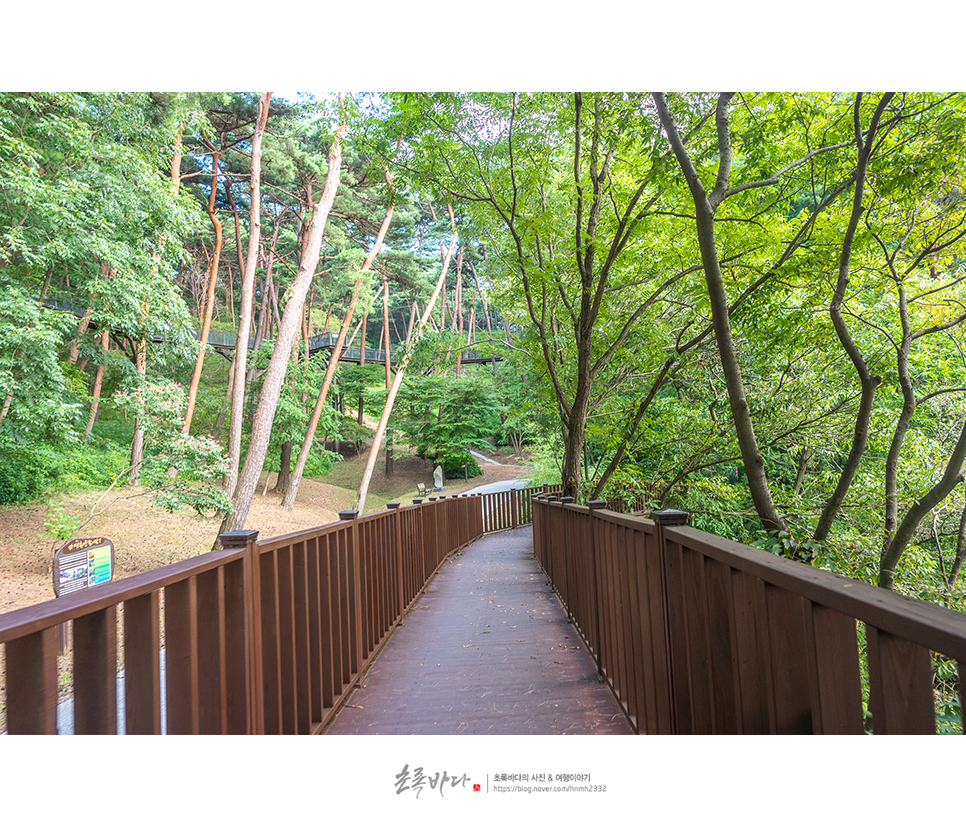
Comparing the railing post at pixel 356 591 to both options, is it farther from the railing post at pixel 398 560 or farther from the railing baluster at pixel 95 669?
the railing baluster at pixel 95 669

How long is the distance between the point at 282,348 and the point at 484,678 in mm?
8488

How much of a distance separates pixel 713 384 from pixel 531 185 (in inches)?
133

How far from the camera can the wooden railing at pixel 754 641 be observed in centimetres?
74

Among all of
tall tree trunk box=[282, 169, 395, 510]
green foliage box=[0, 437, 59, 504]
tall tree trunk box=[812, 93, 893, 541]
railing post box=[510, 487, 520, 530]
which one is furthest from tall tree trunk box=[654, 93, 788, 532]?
tall tree trunk box=[282, 169, 395, 510]

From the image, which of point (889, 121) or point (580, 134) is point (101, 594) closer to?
point (889, 121)

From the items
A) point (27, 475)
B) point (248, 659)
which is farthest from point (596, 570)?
point (27, 475)

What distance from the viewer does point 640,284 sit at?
6543 mm

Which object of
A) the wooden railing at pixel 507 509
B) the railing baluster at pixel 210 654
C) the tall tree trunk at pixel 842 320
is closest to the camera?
the railing baluster at pixel 210 654

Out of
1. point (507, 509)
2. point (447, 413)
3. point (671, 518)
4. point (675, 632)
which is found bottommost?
point (507, 509)

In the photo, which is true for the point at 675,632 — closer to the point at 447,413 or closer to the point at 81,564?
the point at 81,564

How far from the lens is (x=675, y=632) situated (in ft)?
5.45

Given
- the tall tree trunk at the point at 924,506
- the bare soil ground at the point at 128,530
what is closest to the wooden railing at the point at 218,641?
the tall tree trunk at the point at 924,506

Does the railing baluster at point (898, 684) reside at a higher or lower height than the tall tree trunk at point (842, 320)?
lower
